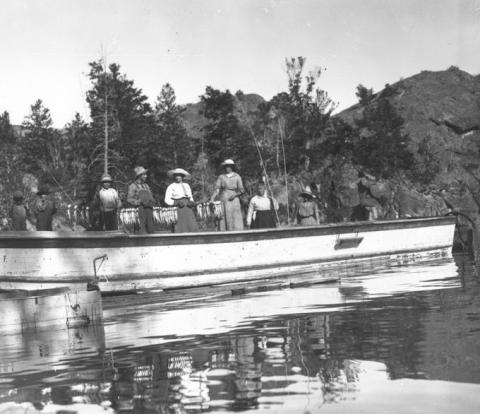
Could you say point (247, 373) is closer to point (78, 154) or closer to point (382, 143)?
point (382, 143)

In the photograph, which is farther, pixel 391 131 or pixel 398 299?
pixel 391 131

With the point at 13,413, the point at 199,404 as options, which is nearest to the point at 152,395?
the point at 199,404

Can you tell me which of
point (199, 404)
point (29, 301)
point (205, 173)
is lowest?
point (199, 404)

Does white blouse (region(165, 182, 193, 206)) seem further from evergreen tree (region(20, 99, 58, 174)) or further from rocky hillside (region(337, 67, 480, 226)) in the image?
evergreen tree (region(20, 99, 58, 174))

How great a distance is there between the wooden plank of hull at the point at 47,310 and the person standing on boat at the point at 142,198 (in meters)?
5.36

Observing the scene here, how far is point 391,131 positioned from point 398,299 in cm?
3567

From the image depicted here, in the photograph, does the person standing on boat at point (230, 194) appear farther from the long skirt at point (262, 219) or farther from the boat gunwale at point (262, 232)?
the boat gunwale at point (262, 232)

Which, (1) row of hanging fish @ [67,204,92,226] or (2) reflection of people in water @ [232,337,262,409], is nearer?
(2) reflection of people in water @ [232,337,262,409]

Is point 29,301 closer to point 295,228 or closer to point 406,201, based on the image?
point 295,228

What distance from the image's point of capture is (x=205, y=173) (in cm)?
4634

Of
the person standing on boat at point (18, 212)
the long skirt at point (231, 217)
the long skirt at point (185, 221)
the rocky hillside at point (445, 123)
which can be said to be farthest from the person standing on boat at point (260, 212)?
the rocky hillside at point (445, 123)

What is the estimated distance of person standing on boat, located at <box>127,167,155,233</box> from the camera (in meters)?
13.6

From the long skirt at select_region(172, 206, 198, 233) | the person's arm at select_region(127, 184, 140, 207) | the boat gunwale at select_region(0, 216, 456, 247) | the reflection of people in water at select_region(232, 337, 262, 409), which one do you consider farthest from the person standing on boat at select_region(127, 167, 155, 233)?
the reflection of people in water at select_region(232, 337, 262, 409)

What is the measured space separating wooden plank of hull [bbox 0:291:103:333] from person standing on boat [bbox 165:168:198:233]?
538cm
